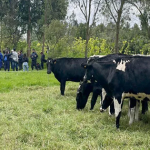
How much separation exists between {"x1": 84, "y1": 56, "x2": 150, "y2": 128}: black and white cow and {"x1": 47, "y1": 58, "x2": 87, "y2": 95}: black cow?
4.84 meters

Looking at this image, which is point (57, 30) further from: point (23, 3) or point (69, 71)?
point (69, 71)

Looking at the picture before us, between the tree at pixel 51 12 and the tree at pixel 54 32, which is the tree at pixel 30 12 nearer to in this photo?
the tree at pixel 51 12

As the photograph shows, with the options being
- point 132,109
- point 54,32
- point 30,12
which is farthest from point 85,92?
point 30,12

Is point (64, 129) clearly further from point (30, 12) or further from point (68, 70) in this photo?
point (30, 12)

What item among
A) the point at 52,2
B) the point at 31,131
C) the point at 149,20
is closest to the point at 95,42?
the point at 52,2

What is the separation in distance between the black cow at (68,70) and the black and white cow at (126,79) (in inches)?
190

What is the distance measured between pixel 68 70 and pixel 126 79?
5.79 m

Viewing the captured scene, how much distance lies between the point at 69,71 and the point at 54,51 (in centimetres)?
1864

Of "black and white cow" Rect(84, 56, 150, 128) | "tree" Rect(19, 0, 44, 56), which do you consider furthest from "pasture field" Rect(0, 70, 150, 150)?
"tree" Rect(19, 0, 44, 56)

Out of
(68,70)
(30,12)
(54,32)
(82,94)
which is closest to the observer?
(82,94)

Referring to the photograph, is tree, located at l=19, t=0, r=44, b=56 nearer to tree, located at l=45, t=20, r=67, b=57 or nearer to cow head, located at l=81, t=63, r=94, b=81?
tree, located at l=45, t=20, r=67, b=57

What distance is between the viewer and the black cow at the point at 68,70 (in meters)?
→ 12.3

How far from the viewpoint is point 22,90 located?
13695mm

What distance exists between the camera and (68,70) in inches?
492
